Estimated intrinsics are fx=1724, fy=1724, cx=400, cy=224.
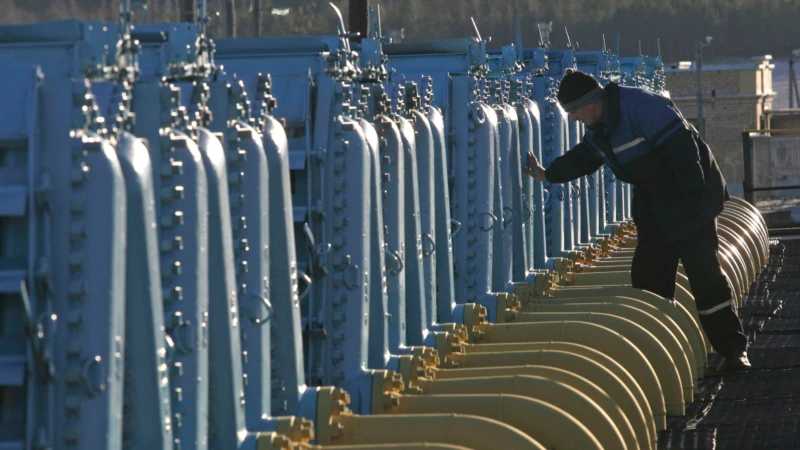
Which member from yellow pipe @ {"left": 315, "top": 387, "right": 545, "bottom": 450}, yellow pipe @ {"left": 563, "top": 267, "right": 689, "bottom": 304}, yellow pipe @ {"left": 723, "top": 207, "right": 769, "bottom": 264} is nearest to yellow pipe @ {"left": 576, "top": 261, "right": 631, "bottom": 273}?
yellow pipe @ {"left": 563, "top": 267, "right": 689, "bottom": 304}

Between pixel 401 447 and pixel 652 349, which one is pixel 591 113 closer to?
pixel 652 349

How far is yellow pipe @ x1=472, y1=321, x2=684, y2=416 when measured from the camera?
28.1 feet

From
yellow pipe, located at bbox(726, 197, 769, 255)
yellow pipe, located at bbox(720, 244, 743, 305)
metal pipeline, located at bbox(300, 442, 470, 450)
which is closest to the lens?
metal pipeline, located at bbox(300, 442, 470, 450)

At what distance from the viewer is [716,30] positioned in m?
50.5

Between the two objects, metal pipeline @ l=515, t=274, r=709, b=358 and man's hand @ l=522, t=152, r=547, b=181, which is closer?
metal pipeline @ l=515, t=274, r=709, b=358

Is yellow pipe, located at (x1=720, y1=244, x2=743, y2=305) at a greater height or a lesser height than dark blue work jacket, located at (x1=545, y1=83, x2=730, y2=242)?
lesser

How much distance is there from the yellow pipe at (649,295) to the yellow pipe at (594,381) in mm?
2283

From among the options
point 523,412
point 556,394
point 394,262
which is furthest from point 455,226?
point 523,412

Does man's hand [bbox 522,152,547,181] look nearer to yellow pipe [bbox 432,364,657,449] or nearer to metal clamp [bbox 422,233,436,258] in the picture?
metal clamp [bbox 422,233,436,258]

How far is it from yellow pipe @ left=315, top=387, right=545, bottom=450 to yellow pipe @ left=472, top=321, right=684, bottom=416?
7.95 feet

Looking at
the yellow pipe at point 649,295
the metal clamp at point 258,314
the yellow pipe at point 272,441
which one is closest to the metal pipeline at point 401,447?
the yellow pipe at point 272,441

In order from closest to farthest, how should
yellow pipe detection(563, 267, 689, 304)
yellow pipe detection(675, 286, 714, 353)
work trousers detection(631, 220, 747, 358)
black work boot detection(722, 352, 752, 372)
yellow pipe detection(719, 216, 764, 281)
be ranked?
work trousers detection(631, 220, 747, 358) → black work boot detection(722, 352, 752, 372) → yellow pipe detection(675, 286, 714, 353) → yellow pipe detection(563, 267, 689, 304) → yellow pipe detection(719, 216, 764, 281)

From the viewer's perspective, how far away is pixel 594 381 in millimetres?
7715

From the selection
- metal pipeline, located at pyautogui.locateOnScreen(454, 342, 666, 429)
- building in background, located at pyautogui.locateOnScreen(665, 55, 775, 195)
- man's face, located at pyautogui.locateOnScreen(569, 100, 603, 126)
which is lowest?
building in background, located at pyautogui.locateOnScreen(665, 55, 775, 195)
